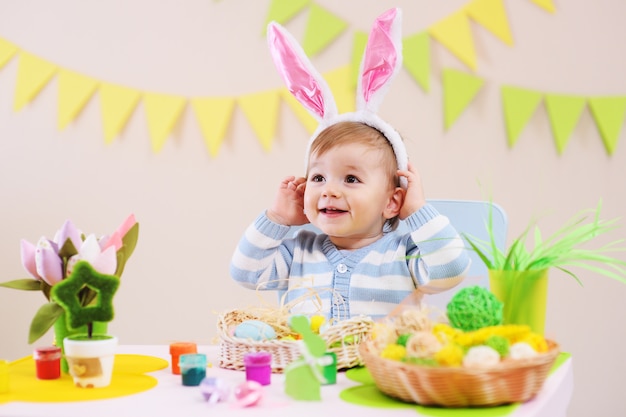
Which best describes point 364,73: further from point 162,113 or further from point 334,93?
point 162,113

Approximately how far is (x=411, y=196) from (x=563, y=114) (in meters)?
1.09

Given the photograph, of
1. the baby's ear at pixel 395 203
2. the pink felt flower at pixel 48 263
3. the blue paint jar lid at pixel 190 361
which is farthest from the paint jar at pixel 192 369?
A: the baby's ear at pixel 395 203

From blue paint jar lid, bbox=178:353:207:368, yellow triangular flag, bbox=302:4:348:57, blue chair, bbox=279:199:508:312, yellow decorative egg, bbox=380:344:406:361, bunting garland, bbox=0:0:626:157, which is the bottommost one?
blue paint jar lid, bbox=178:353:207:368

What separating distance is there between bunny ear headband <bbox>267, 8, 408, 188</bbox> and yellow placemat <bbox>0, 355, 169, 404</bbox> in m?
0.65

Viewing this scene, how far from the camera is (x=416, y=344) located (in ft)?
2.92

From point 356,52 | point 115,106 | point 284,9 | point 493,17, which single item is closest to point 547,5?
point 493,17

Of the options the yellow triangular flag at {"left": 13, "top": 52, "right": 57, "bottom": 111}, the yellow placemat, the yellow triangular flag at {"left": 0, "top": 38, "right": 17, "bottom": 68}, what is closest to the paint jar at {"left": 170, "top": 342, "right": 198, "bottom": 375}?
the yellow placemat

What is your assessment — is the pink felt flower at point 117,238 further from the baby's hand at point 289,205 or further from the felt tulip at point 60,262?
the baby's hand at point 289,205

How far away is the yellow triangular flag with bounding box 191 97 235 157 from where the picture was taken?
2605 mm

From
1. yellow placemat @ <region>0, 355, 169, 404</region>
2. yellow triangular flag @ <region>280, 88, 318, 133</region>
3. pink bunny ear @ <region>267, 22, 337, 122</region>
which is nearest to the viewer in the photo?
yellow placemat @ <region>0, 355, 169, 404</region>

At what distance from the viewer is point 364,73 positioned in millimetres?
1509

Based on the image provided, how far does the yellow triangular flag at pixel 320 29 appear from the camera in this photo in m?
2.50

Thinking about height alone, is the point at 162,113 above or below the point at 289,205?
above

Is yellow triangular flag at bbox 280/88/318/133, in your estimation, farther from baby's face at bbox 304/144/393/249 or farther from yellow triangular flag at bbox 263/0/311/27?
baby's face at bbox 304/144/393/249
